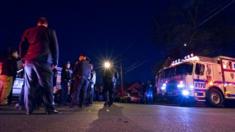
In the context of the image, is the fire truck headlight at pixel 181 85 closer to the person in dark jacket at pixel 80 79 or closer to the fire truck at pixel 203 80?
the fire truck at pixel 203 80

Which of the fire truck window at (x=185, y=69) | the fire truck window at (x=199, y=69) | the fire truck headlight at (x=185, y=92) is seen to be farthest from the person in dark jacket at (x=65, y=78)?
the fire truck window at (x=199, y=69)

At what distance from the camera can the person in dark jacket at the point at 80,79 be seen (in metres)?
10.1

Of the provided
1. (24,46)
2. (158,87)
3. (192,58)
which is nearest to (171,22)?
(158,87)

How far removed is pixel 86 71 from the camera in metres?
10.6

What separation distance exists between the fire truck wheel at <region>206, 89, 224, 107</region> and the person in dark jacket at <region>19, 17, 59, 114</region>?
12591 millimetres

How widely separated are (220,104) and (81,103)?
9.92 metres

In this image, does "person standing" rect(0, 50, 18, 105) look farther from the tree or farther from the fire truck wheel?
the tree

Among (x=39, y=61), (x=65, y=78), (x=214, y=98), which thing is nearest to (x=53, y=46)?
(x=39, y=61)

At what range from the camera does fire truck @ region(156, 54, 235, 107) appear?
56.7 feet

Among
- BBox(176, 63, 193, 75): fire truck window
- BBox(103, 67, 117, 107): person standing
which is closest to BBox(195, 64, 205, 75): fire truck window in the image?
BBox(176, 63, 193, 75): fire truck window

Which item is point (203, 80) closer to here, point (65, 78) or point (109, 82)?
point (109, 82)

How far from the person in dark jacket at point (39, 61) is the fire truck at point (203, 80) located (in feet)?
38.9

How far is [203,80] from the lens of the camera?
17641 mm

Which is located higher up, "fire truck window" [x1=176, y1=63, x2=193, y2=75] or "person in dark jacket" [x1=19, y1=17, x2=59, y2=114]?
"fire truck window" [x1=176, y1=63, x2=193, y2=75]
